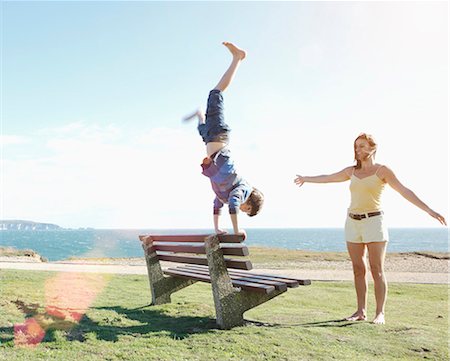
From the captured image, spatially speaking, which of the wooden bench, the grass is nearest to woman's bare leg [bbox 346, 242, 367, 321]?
the grass

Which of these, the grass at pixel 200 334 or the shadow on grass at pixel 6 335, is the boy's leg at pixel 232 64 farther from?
the shadow on grass at pixel 6 335

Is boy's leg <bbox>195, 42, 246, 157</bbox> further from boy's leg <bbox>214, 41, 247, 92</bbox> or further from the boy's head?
the boy's head

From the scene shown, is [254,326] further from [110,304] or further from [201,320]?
[110,304]

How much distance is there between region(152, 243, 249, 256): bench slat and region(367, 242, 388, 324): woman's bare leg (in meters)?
1.61

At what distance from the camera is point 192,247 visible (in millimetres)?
5555

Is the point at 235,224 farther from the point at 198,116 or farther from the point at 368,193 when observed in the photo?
the point at 368,193

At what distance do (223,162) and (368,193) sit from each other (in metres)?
1.77

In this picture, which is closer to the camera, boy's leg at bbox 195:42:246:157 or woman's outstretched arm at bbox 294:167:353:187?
boy's leg at bbox 195:42:246:157

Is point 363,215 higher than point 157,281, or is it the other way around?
point 363,215

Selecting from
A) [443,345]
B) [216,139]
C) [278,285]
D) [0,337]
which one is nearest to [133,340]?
[0,337]

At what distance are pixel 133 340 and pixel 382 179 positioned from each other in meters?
3.24

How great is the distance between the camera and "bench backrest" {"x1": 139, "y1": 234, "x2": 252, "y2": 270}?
16.0 feet

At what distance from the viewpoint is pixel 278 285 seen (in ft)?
16.6

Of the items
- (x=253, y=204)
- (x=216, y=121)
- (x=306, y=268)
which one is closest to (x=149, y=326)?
(x=253, y=204)
